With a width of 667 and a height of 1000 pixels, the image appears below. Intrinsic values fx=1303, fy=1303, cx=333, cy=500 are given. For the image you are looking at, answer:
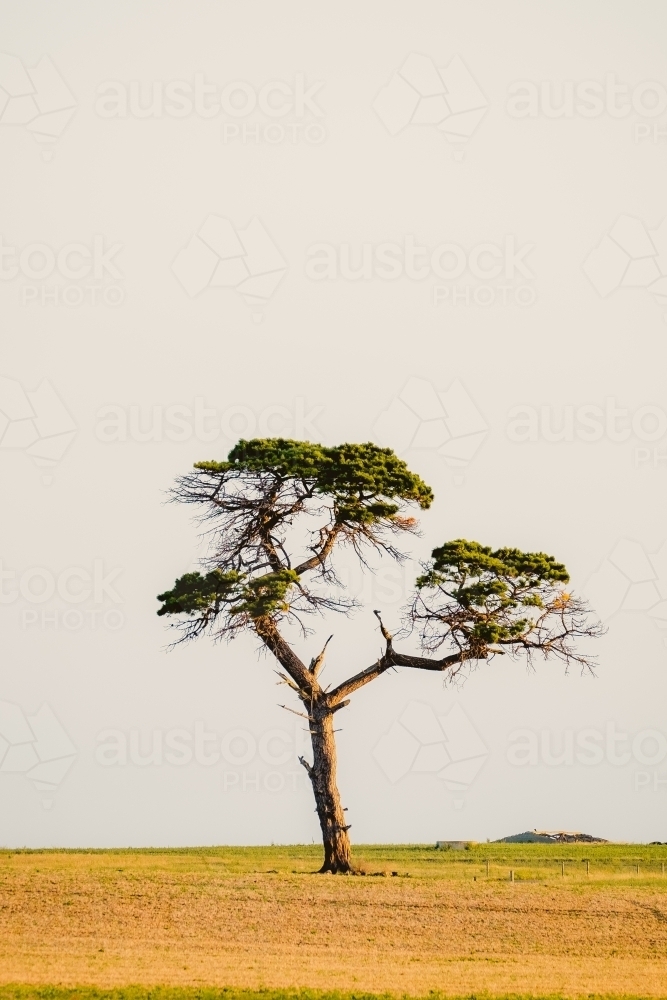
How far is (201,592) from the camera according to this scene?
46.9 m

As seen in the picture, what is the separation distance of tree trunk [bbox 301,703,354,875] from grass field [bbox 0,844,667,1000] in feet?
4.30

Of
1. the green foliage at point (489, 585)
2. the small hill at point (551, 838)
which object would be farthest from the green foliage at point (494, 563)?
the small hill at point (551, 838)

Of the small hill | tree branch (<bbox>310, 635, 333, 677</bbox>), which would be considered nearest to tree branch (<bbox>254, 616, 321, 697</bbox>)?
tree branch (<bbox>310, 635, 333, 677</bbox>)

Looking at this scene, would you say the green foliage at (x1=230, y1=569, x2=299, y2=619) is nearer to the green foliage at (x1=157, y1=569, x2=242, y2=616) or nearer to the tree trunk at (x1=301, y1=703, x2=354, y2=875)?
the green foliage at (x1=157, y1=569, x2=242, y2=616)

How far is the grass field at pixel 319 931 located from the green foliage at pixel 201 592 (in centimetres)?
922

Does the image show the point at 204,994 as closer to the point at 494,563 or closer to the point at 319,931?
the point at 319,931

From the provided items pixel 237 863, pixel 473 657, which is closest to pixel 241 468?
pixel 473 657

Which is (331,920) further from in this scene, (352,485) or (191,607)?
(352,485)

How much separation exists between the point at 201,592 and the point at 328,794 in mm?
8698

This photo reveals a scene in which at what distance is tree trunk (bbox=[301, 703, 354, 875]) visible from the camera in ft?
155

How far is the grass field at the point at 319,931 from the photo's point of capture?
2875 centimetres

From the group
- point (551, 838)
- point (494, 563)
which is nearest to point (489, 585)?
point (494, 563)

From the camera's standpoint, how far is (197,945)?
33812 millimetres

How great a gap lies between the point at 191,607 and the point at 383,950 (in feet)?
54.5
